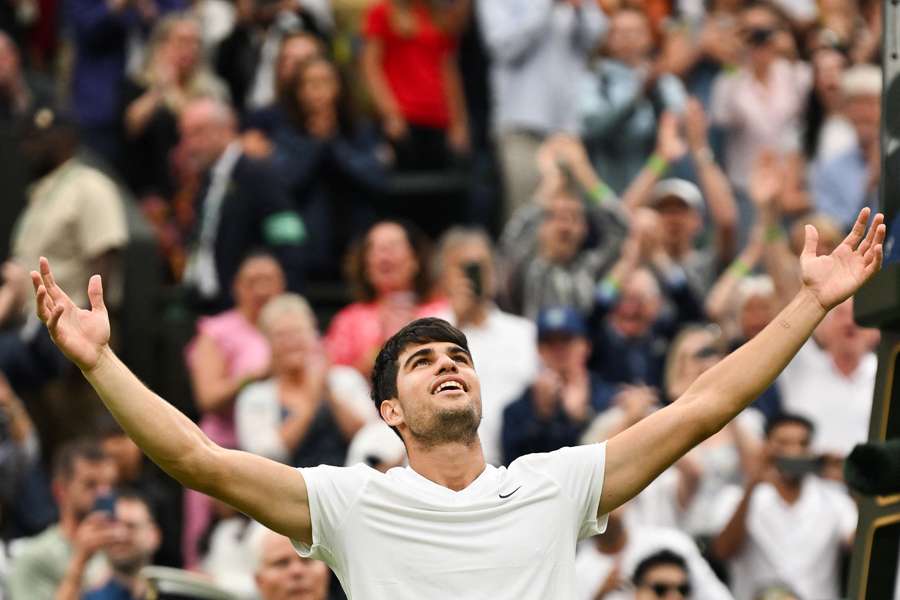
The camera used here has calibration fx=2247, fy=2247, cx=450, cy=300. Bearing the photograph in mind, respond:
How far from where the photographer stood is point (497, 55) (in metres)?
13.9

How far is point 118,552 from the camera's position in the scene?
29.8 feet

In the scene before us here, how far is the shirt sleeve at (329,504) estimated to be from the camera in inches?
228

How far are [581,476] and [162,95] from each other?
8.35 m

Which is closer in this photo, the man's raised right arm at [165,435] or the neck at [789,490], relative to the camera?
the man's raised right arm at [165,435]

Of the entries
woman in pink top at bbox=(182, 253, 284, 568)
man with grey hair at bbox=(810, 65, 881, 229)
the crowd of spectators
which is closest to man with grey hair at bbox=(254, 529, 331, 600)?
the crowd of spectators

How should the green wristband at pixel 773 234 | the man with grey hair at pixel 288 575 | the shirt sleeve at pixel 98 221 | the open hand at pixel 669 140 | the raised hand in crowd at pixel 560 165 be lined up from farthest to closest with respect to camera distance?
the open hand at pixel 669 140
the raised hand in crowd at pixel 560 165
the green wristband at pixel 773 234
the shirt sleeve at pixel 98 221
the man with grey hair at pixel 288 575

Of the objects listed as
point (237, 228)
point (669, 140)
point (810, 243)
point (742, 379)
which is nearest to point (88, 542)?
point (237, 228)

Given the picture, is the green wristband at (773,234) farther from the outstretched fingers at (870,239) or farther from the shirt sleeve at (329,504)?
the shirt sleeve at (329,504)

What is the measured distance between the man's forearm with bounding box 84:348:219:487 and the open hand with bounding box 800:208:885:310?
1.66m

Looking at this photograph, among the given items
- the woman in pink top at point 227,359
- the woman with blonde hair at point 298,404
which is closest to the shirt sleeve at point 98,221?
the woman in pink top at point 227,359

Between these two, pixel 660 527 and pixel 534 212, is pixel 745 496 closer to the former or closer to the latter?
pixel 660 527

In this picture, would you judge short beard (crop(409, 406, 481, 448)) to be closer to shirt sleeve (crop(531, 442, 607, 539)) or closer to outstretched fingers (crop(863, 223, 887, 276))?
shirt sleeve (crop(531, 442, 607, 539))

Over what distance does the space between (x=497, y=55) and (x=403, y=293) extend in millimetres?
2948

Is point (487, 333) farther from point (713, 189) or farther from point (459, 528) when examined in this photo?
point (459, 528)
